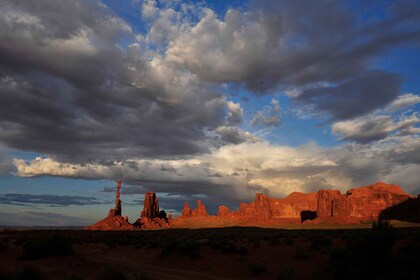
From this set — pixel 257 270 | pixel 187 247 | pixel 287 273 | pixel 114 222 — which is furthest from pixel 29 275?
pixel 114 222

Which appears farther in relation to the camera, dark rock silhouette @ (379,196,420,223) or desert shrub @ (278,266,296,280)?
dark rock silhouette @ (379,196,420,223)

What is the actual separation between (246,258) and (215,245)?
5658 mm

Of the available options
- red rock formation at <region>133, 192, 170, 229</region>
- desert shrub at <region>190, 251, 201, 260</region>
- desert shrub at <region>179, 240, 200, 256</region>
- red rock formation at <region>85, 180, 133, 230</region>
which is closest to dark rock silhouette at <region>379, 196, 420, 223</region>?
red rock formation at <region>133, 192, 170, 229</region>

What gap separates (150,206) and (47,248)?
154492 millimetres

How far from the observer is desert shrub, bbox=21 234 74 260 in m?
29.1

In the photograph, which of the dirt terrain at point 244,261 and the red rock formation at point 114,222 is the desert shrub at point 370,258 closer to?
the dirt terrain at point 244,261

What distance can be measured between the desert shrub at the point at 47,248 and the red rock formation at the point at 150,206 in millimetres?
147842

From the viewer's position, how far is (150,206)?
181375mm

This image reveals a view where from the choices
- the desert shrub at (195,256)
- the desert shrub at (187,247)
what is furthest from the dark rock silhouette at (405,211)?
the desert shrub at (195,256)

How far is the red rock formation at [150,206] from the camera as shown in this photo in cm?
17780

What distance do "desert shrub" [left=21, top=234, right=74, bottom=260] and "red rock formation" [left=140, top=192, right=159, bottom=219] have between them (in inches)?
5821

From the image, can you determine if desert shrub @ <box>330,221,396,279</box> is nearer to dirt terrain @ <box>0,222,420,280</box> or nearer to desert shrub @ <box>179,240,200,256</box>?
dirt terrain @ <box>0,222,420,280</box>

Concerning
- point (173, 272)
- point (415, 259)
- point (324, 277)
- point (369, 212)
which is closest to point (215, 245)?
point (173, 272)

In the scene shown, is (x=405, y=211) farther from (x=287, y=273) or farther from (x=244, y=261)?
(x=287, y=273)
